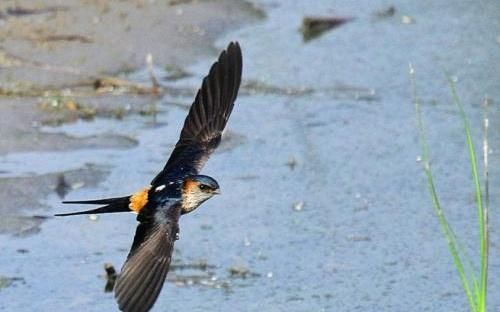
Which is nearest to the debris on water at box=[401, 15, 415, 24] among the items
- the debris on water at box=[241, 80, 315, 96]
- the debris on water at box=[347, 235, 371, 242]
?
the debris on water at box=[241, 80, 315, 96]

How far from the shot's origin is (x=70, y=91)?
8.60 meters

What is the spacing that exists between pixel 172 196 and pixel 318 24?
201 inches

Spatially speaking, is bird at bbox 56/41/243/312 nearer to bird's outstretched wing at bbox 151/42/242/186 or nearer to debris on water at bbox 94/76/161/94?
bird's outstretched wing at bbox 151/42/242/186

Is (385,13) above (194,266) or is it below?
below

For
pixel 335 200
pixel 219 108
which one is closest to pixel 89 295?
pixel 219 108

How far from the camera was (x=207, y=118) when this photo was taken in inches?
243

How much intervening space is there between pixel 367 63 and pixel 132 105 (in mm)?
1859

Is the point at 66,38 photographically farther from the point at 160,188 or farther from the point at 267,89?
the point at 160,188

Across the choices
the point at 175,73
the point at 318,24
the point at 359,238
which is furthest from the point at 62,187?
the point at 318,24

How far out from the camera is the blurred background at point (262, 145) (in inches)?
251

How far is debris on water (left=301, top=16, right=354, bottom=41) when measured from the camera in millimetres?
10398

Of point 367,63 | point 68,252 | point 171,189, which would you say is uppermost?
point 171,189

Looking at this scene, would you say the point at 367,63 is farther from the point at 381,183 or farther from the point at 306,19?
the point at 381,183

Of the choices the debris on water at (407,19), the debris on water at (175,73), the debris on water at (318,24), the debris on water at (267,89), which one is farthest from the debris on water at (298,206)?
the debris on water at (407,19)
